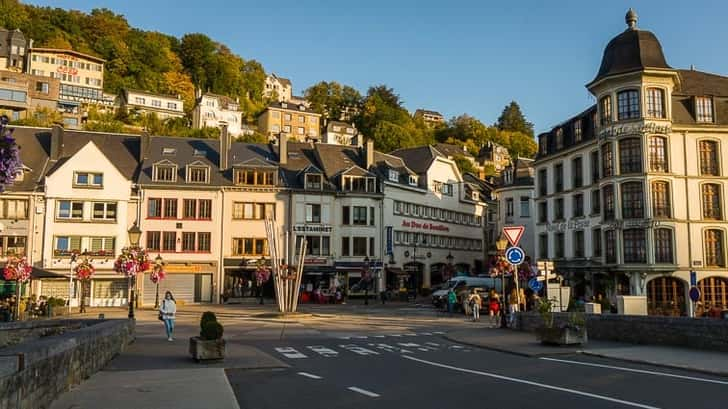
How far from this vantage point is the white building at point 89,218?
48.5m

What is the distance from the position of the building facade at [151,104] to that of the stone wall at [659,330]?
103 metres

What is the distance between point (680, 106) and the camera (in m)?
42.3

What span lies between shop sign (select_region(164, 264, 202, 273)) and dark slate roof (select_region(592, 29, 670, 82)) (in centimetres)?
3390

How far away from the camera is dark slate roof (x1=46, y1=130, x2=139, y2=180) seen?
52719 mm

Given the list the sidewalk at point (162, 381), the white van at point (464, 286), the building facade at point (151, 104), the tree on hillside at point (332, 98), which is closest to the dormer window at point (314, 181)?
the white van at point (464, 286)

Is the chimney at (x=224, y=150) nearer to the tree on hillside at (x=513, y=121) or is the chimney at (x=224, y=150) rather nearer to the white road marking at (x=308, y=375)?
the white road marking at (x=308, y=375)

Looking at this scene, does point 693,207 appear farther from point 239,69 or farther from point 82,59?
point 239,69

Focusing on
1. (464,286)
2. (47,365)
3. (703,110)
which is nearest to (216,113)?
(464,286)

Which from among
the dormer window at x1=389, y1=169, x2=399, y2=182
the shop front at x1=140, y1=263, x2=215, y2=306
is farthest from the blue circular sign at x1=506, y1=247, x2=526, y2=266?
the dormer window at x1=389, y1=169, x2=399, y2=182

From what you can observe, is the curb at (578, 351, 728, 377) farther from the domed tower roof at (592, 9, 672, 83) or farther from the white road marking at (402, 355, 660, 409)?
the domed tower roof at (592, 9, 672, 83)

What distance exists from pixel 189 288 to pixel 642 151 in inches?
1408

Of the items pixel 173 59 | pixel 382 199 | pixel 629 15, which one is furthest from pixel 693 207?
pixel 173 59

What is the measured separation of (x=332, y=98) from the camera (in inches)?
5738

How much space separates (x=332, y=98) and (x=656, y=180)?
111 m
